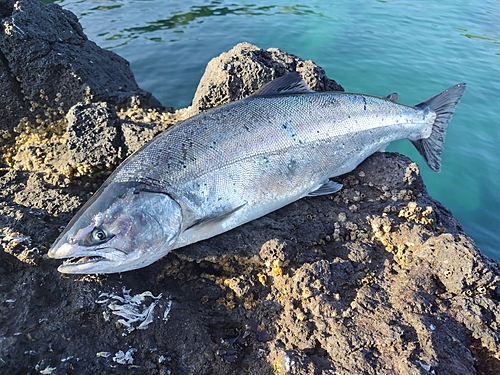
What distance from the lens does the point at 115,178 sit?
9.34 ft

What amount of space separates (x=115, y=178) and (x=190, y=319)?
3.81 feet

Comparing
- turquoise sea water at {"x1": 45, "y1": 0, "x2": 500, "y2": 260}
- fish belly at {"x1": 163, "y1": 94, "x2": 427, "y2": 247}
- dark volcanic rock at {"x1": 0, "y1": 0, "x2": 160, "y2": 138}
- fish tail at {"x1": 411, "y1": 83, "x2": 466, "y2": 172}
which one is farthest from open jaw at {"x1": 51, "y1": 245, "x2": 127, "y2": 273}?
turquoise sea water at {"x1": 45, "y1": 0, "x2": 500, "y2": 260}

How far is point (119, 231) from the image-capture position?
2.59 m

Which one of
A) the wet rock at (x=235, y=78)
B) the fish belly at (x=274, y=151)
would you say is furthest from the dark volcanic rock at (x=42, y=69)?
the fish belly at (x=274, y=151)

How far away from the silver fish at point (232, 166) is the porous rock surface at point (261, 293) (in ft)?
0.72

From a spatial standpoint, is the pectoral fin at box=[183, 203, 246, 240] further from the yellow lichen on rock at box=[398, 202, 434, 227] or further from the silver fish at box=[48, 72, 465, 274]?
the yellow lichen on rock at box=[398, 202, 434, 227]

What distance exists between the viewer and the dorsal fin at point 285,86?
11.5 feet

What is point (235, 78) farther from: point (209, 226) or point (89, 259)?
point (89, 259)

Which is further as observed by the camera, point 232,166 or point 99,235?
point 232,166

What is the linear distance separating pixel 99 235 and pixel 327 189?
195cm

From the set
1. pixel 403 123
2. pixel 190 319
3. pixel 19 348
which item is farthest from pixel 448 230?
pixel 19 348

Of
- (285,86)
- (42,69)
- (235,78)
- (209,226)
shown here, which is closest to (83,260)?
(209,226)

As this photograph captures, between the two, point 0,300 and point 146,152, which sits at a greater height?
point 146,152

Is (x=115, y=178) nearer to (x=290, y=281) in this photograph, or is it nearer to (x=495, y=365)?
(x=290, y=281)
